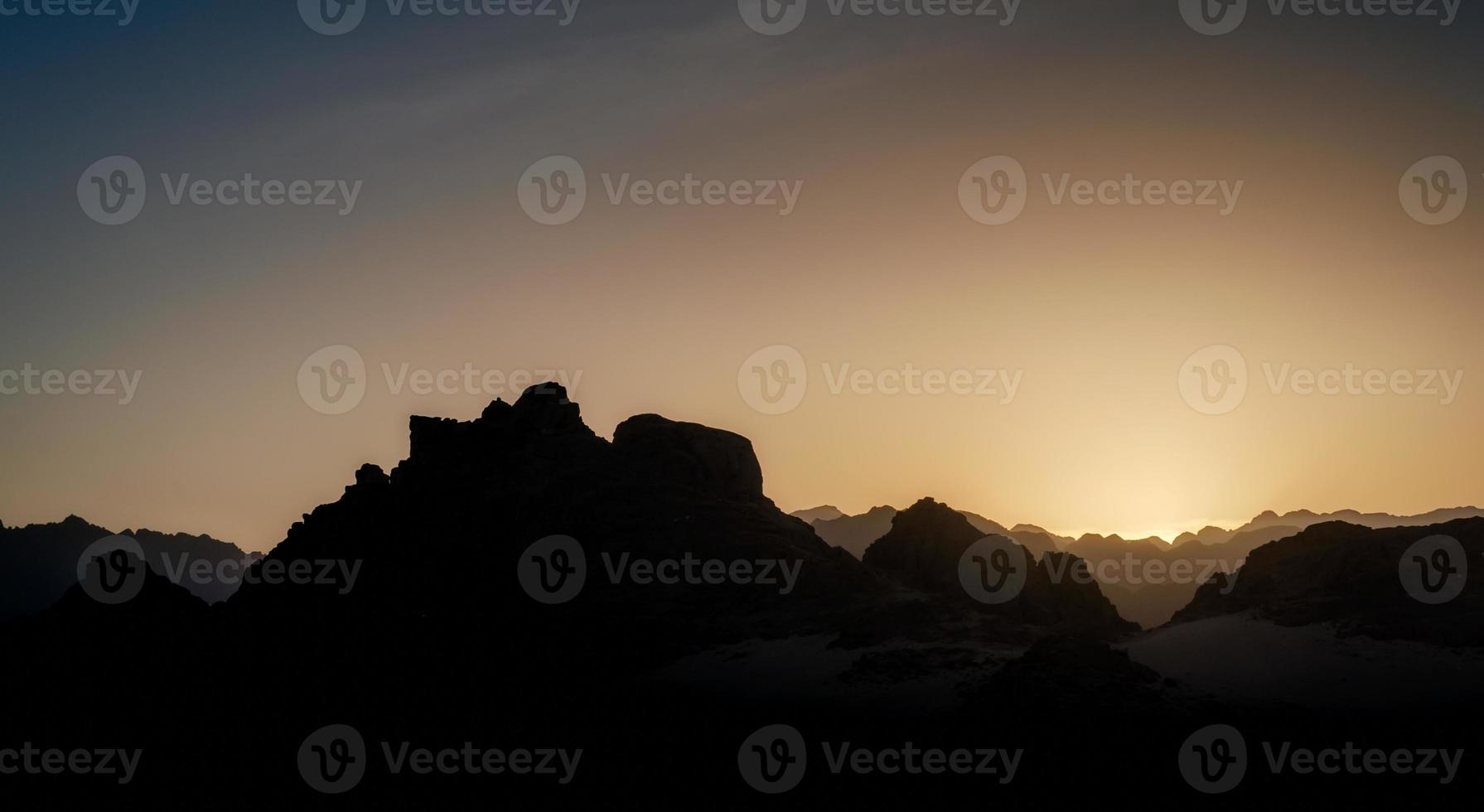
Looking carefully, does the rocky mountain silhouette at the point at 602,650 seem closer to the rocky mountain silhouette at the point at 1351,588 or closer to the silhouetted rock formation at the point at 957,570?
the silhouetted rock formation at the point at 957,570

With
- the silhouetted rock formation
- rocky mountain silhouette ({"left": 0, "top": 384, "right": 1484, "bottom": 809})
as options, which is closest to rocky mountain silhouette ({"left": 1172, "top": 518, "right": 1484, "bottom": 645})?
rocky mountain silhouette ({"left": 0, "top": 384, "right": 1484, "bottom": 809})

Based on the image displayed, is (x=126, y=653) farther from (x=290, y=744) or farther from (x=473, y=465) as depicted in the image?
(x=473, y=465)

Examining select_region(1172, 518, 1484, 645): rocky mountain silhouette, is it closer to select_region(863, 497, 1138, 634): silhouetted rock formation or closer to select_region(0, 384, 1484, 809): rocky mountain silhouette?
select_region(0, 384, 1484, 809): rocky mountain silhouette

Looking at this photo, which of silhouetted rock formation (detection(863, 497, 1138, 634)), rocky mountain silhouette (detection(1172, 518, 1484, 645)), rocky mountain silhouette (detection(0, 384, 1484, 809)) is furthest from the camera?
silhouetted rock formation (detection(863, 497, 1138, 634))

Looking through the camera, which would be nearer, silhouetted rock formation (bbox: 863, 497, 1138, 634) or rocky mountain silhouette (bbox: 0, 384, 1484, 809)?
rocky mountain silhouette (bbox: 0, 384, 1484, 809)

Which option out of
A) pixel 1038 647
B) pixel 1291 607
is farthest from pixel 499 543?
pixel 1291 607

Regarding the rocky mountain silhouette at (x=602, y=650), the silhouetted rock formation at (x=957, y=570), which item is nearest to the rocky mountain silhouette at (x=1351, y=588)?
the rocky mountain silhouette at (x=602, y=650)

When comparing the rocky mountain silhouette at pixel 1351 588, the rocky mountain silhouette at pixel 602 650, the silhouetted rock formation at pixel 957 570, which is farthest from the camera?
the silhouetted rock formation at pixel 957 570

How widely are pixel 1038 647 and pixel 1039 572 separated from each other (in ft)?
162

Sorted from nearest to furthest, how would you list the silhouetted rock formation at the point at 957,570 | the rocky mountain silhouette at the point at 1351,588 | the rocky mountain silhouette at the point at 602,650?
the rocky mountain silhouette at the point at 602,650, the rocky mountain silhouette at the point at 1351,588, the silhouetted rock formation at the point at 957,570

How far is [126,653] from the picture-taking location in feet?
460

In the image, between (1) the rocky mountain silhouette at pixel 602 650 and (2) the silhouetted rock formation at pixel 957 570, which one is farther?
(2) the silhouetted rock formation at pixel 957 570

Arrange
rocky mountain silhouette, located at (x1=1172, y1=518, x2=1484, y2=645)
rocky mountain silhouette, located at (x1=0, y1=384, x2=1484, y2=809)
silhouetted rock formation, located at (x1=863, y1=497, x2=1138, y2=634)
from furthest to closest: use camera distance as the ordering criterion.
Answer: silhouetted rock formation, located at (x1=863, y1=497, x2=1138, y2=634) < rocky mountain silhouette, located at (x1=1172, y1=518, x2=1484, y2=645) < rocky mountain silhouette, located at (x1=0, y1=384, x2=1484, y2=809)

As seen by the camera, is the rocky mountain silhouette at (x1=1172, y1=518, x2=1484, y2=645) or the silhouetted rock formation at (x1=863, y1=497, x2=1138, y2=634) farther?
the silhouetted rock formation at (x1=863, y1=497, x2=1138, y2=634)
